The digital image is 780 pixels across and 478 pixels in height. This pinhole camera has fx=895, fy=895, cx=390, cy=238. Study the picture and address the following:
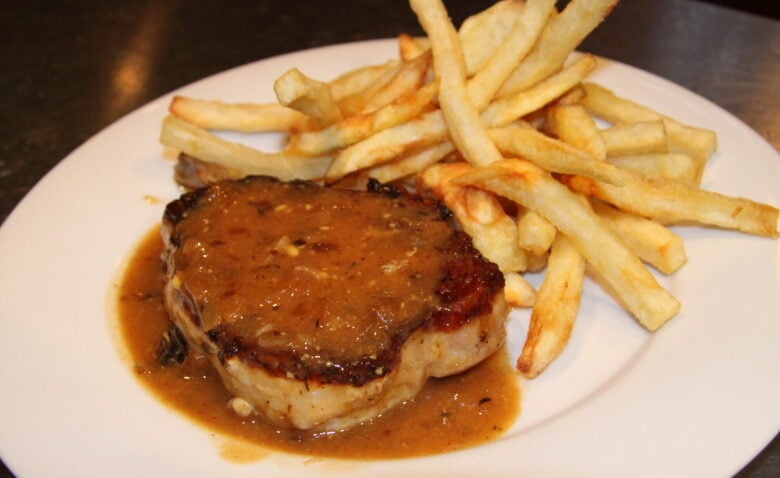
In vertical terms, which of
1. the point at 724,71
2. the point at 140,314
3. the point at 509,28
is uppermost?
the point at 509,28

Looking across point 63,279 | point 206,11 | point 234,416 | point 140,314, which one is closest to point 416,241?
point 234,416

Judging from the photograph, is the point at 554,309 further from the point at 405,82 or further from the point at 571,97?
the point at 405,82

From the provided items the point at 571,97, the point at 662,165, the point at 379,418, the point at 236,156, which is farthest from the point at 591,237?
the point at 236,156

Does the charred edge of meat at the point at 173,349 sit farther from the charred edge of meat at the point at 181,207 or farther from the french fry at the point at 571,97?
the french fry at the point at 571,97

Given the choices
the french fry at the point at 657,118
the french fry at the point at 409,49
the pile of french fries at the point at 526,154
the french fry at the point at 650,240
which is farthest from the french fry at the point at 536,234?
the french fry at the point at 409,49

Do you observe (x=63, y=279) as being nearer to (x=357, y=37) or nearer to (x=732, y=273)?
(x=732, y=273)
